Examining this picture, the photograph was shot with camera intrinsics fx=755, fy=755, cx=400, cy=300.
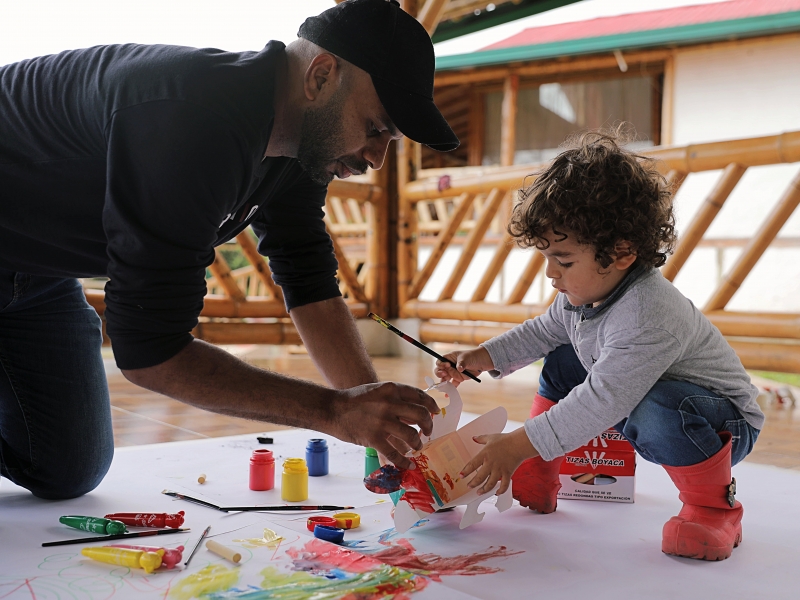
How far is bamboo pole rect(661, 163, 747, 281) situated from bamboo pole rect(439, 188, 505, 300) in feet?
3.69

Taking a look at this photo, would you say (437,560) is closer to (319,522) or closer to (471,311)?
(319,522)

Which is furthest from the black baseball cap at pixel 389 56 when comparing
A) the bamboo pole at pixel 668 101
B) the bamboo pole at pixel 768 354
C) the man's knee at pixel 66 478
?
the bamboo pole at pixel 668 101

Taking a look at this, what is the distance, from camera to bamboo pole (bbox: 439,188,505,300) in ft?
14.7

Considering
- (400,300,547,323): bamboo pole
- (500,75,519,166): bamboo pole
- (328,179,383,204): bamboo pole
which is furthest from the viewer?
(500,75,519,166): bamboo pole

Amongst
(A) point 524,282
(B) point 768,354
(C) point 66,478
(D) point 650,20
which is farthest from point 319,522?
(D) point 650,20

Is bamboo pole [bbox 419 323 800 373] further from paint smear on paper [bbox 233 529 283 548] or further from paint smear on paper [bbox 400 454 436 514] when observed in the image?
paint smear on paper [bbox 233 529 283 548]

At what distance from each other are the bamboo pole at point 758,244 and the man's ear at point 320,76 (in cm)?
264

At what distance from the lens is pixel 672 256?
3.76 meters

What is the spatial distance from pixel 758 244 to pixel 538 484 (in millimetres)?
2320

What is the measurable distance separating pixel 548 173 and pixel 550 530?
0.75 m

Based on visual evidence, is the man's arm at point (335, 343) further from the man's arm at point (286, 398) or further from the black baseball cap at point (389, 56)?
the black baseball cap at point (389, 56)

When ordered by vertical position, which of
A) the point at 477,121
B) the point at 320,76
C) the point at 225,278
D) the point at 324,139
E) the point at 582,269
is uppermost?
the point at 477,121

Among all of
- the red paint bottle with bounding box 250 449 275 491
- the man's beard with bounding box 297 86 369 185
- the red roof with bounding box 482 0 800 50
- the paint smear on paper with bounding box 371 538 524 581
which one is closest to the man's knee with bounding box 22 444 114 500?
the red paint bottle with bounding box 250 449 275 491

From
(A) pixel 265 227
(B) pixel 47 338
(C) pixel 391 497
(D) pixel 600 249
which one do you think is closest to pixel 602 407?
(D) pixel 600 249
